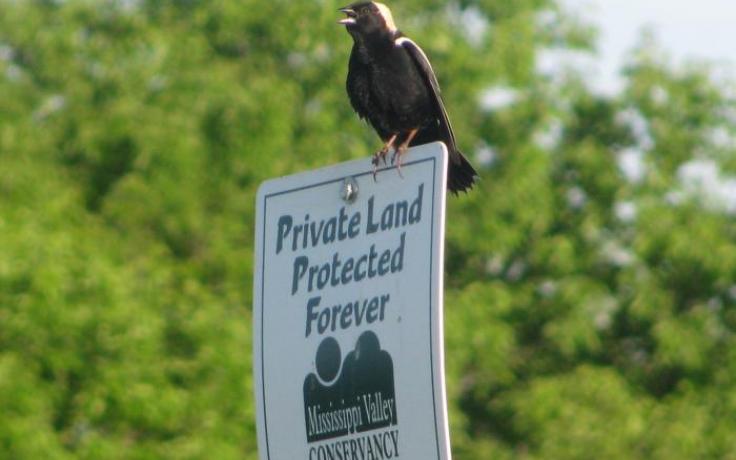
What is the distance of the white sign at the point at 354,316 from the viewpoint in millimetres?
2689

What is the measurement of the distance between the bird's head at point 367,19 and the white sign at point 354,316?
9.68 ft

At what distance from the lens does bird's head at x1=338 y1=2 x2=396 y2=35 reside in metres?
6.04

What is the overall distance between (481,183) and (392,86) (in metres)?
15.1

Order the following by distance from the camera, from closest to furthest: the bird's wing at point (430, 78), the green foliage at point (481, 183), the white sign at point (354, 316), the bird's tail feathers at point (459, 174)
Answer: the white sign at point (354, 316) → the bird's tail feathers at point (459, 174) → the bird's wing at point (430, 78) → the green foliage at point (481, 183)

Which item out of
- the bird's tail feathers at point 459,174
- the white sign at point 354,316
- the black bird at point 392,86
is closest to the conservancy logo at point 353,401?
the white sign at point 354,316

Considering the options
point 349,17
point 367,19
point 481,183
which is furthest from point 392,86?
point 481,183

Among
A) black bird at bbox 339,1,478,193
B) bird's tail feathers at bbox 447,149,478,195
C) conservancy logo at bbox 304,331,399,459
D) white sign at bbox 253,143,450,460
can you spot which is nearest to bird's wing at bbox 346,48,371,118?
black bird at bbox 339,1,478,193

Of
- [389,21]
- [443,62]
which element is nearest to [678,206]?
[443,62]

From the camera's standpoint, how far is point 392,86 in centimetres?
581

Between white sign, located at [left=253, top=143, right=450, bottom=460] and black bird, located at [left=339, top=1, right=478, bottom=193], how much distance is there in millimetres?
2616

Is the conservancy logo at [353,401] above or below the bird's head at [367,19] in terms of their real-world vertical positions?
below

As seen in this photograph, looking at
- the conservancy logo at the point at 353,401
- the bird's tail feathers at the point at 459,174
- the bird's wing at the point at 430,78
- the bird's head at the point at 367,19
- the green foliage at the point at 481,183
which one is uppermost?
the green foliage at the point at 481,183

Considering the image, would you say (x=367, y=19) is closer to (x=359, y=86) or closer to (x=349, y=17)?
(x=349, y=17)

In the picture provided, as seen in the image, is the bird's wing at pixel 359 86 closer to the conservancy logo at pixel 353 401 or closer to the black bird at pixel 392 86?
the black bird at pixel 392 86
